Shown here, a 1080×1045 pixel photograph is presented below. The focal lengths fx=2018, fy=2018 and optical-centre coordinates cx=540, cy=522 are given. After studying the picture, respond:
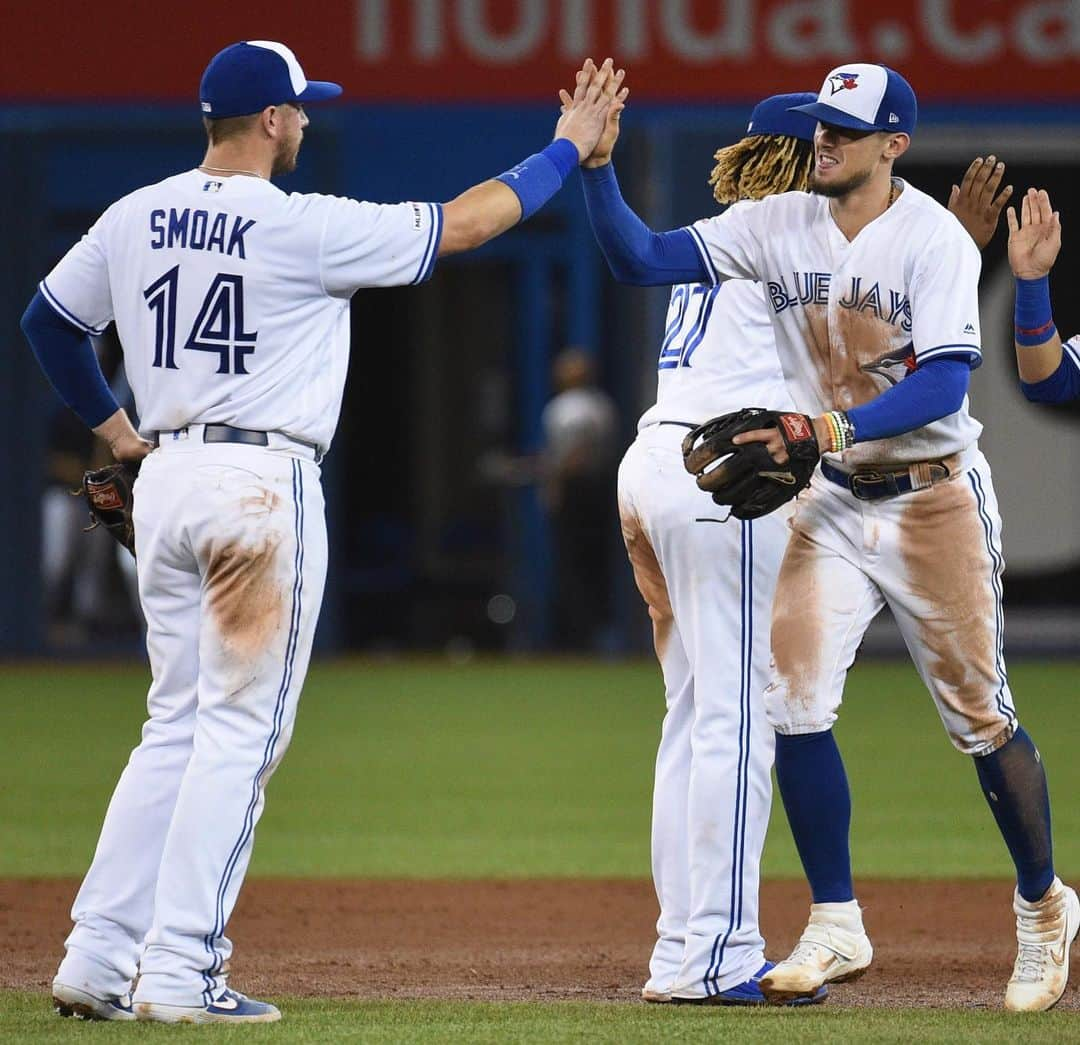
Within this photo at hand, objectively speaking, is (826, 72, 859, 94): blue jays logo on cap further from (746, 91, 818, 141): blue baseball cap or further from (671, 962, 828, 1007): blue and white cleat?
(671, 962, 828, 1007): blue and white cleat

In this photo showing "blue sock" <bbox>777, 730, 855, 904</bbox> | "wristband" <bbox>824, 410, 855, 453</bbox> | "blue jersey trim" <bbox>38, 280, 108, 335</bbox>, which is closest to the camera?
"wristband" <bbox>824, 410, 855, 453</bbox>

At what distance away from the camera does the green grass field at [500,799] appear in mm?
4445

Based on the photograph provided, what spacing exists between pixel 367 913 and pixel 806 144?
9.25 feet

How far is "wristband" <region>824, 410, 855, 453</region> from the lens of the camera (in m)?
4.54

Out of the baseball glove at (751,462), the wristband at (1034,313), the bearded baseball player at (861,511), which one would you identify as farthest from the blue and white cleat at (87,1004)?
the wristband at (1034,313)

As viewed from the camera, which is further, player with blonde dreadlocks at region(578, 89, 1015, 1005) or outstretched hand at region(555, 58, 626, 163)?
outstretched hand at region(555, 58, 626, 163)

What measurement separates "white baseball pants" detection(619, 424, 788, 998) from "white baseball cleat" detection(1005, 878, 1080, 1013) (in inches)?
25.1

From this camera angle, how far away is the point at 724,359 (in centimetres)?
498

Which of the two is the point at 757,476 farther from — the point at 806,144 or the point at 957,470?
the point at 806,144

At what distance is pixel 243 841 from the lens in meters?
4.43

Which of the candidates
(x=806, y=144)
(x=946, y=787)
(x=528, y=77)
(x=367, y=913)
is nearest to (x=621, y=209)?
(x=806, y=144)

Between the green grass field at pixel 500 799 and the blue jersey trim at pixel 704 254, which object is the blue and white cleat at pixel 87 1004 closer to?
the green grass field at pixel 500 799

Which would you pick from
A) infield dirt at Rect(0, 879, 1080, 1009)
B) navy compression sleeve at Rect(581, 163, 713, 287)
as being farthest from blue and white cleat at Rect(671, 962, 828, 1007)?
navy compression sleeve at Rect(581, 163, 713, 287)

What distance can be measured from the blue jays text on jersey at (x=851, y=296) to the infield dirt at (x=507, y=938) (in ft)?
5.40
